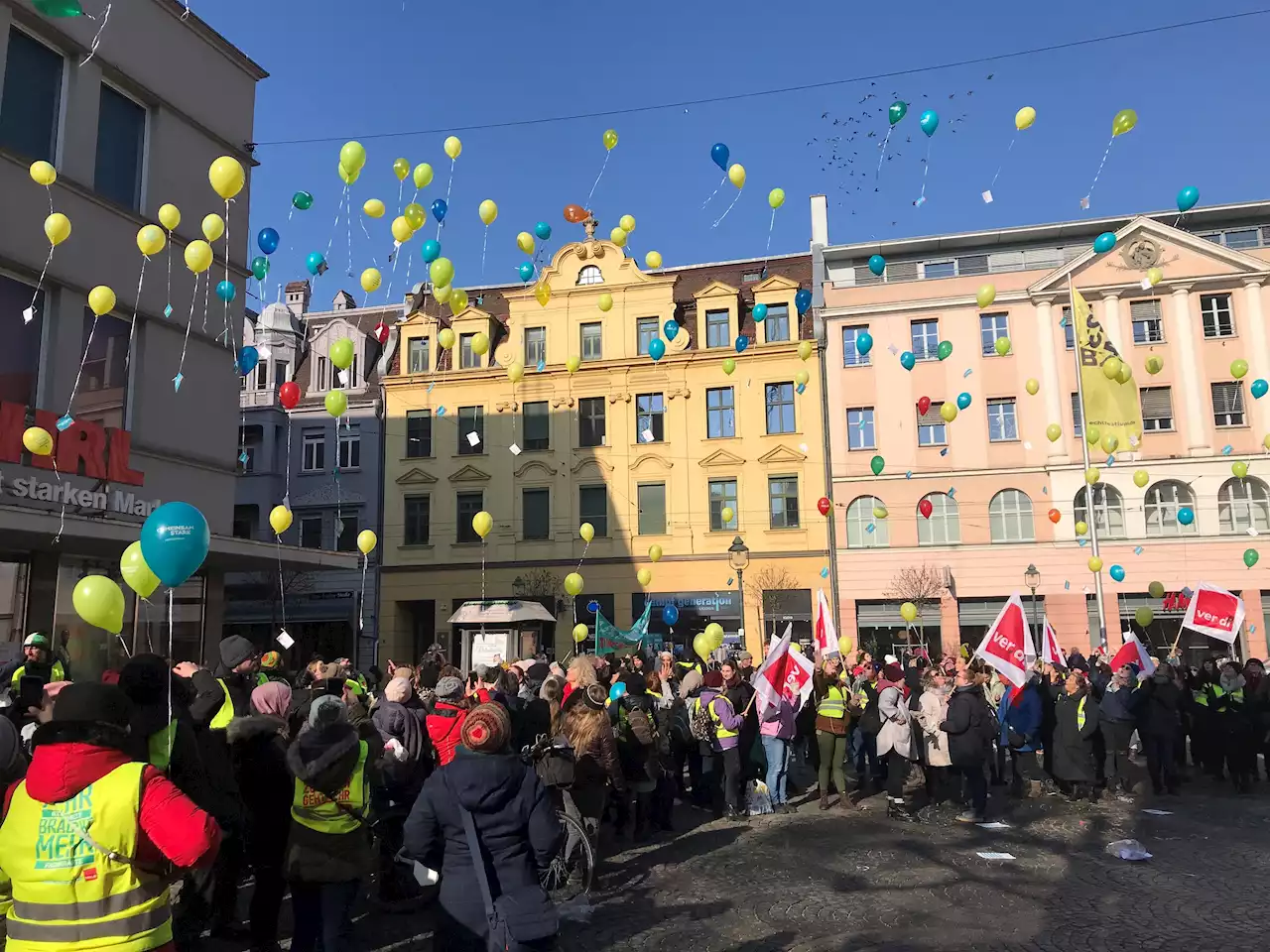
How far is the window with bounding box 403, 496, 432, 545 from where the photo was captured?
112 ft

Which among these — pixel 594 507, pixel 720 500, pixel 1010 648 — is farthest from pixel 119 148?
pixel 720 500

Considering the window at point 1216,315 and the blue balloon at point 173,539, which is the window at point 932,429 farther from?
the blue balloon at point 173,539

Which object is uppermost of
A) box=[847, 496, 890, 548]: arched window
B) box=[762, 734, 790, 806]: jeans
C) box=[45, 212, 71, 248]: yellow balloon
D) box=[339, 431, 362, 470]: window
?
box=[339, 431, 362, 470]: window

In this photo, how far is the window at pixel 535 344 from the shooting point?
34500mm

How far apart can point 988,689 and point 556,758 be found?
969cm

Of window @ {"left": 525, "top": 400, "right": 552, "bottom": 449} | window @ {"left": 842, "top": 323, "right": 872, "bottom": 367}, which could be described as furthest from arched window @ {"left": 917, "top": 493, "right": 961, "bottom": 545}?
window @ {"left": 525, "top": 400, "right": 552, "bottom": 449}

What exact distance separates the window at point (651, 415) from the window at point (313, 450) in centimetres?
1165

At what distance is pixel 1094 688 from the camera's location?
13.5 metres

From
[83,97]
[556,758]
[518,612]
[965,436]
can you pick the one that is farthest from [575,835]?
[965,436]

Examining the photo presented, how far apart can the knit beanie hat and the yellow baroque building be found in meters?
26.5

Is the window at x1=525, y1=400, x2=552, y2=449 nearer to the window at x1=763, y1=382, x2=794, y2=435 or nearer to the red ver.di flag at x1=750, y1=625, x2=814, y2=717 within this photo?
the window at x1=763, y1=382, x2=794, y2=435

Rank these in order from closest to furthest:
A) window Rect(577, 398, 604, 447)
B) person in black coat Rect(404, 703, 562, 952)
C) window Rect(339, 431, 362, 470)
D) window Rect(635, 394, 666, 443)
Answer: person in black coat Rect(404, 703, 562, 952) < window Rect(635, 394, 666, 443) < window Rect(577, 398, 604, 447) < window Rect(339, 431, 362, 470)

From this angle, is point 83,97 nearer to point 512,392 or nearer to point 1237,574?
point 512,392

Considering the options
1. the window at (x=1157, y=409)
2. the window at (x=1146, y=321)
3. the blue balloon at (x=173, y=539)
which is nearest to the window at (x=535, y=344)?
the window at (x=1146, y=321)
